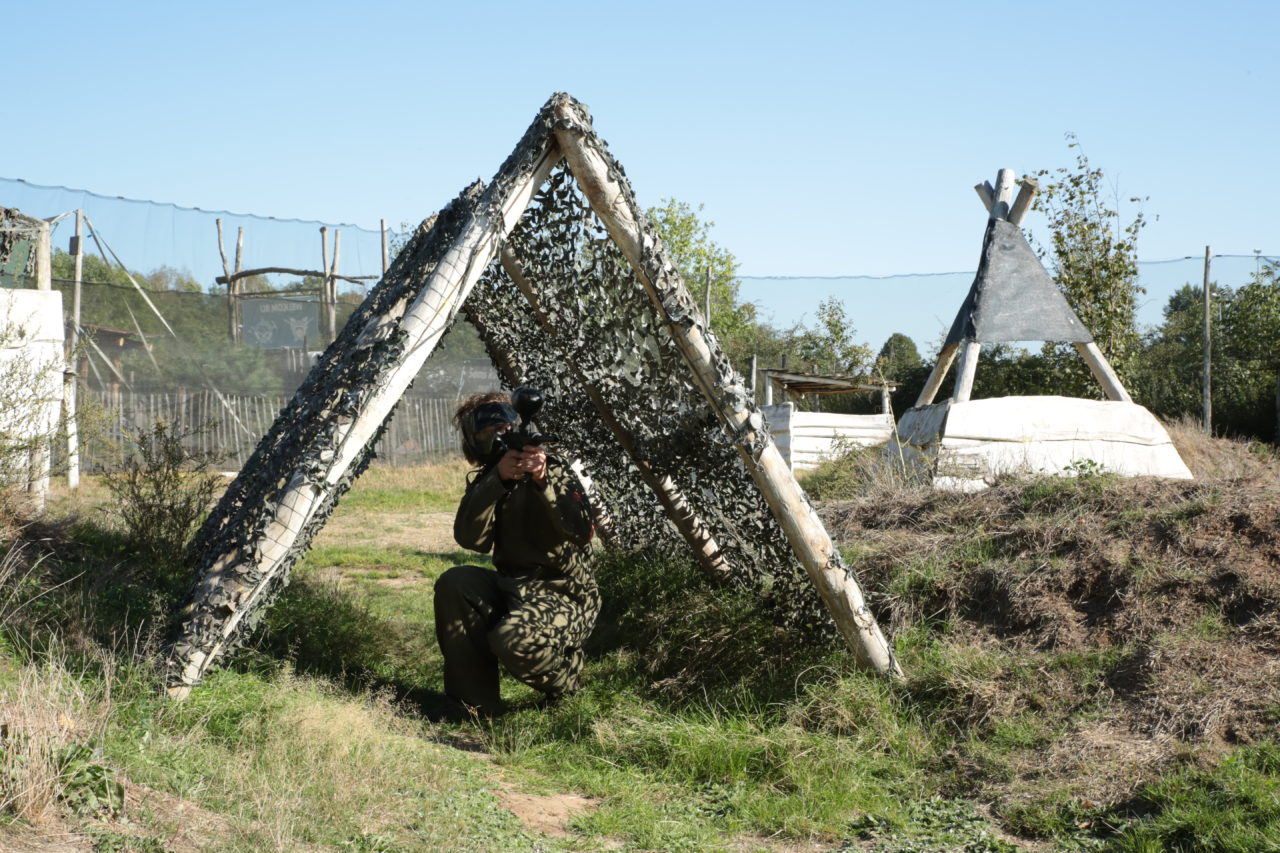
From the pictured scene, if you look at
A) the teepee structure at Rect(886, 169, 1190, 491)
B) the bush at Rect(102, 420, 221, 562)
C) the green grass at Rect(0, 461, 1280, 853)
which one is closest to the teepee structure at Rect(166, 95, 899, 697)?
the green grass at Rect(0, 461, 1280, 853)

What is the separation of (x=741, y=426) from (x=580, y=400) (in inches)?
71.4

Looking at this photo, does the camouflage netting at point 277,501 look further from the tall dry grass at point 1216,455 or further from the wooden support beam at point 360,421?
the tall dry grass at point 1216,455

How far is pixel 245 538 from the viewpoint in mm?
4035

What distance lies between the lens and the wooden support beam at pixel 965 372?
9883 mm

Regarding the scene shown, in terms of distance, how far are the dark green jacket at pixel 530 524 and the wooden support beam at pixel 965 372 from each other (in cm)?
566

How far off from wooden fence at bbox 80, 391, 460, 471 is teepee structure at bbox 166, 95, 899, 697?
9210 mm

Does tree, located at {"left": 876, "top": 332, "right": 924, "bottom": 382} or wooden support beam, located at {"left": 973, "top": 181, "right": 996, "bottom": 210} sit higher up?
wooden support beam, located at {"left": 973, "top": 181, "right": 996, "bottom": 210}

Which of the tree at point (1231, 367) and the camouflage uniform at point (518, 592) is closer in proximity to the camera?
the camouflage uniform at point (518, 592)

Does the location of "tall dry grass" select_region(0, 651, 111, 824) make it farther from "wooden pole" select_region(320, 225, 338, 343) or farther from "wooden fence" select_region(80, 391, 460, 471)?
"wooden pole" select_region(320, 225, 338, 343)

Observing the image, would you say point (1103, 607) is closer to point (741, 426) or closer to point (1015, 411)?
point (741, 426)

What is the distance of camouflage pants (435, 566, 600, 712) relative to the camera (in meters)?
4.82

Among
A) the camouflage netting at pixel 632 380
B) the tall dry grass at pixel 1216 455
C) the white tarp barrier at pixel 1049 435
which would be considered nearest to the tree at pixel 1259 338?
the tall dry grass at pixel 1216 455

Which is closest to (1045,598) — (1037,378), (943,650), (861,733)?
(943,650)

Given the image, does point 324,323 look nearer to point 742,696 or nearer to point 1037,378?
point 1037,378
